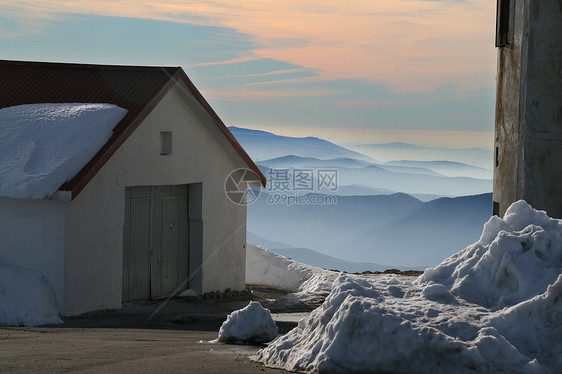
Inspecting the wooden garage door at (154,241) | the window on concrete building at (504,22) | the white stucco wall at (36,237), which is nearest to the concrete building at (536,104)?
the window on concrete building at (504,22)

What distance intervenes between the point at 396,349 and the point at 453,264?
1.81m

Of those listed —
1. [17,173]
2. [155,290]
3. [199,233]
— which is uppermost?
[17,173]

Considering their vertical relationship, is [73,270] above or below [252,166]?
below

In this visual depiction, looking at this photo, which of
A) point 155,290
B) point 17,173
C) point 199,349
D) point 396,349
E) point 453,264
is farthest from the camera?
point 155,290

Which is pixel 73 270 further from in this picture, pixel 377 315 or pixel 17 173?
pixel 377 315

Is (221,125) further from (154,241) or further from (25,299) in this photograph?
(25,299)

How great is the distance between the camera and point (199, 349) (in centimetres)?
1041

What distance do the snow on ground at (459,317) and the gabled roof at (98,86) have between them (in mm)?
9777

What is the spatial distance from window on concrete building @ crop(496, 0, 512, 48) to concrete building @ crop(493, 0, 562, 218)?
0.77 ft

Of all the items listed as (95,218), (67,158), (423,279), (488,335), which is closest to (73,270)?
(95,218)

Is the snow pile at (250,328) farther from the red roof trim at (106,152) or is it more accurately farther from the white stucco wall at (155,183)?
the white stucco wall at (155,183)

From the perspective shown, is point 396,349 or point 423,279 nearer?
point 396,349

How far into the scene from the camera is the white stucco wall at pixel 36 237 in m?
16.3

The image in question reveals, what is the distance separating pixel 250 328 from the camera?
35.9ft
